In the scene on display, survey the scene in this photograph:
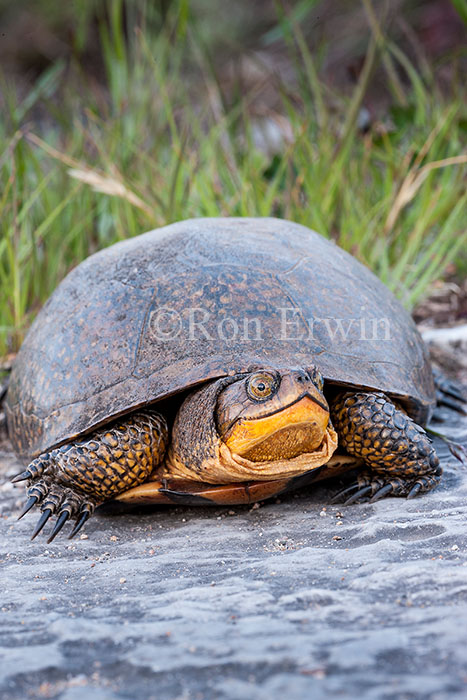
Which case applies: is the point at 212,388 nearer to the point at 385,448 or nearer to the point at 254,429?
the point at 254,429

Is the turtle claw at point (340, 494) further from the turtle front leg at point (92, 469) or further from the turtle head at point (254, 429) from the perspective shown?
the turtle front leg at point (92, 469)

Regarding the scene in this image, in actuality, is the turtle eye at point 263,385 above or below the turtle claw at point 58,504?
above

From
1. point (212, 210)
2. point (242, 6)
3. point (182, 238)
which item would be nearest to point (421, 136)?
point (212, 210)

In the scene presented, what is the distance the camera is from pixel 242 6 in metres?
14.2

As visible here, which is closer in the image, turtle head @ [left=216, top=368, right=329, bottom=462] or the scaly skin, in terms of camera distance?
turtle head @ [left=216, top=368, right=329, bottom=462]

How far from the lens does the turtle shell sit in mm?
2260

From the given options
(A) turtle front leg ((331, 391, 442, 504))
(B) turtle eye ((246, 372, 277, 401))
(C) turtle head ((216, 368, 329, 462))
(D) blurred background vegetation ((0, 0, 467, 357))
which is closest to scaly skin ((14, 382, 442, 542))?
(A) turtle front leg ((331, 391, 442, 504))

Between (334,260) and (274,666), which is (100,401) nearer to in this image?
(334,260)

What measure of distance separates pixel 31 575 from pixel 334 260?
4.99ft

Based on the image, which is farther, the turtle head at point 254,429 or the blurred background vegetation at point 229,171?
the blurred background vegetation at point 229,171

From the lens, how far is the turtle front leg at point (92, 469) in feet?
7.32

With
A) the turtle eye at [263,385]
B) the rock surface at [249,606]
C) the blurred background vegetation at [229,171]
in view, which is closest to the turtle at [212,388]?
the turtle eye at [263,385]

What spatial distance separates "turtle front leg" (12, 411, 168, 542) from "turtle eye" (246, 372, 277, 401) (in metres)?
0.47

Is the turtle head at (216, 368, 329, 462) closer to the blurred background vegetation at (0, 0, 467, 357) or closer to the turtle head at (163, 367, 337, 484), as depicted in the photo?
the turtle head at (163, 367, 337, 484)
